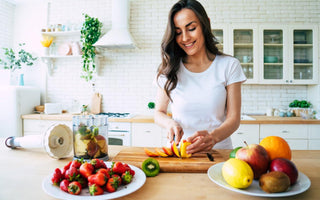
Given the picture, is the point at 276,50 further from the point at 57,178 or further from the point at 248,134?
Result: the point at 57,178

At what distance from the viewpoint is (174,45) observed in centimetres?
161

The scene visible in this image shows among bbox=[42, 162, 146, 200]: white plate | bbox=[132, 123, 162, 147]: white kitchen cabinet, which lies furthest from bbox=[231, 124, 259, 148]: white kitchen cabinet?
bbox=[42, 162, 146, 200]: white plate

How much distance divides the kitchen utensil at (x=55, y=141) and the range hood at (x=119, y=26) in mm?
2296

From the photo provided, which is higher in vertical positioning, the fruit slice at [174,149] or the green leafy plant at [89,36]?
the green leafy plant at [89,36]

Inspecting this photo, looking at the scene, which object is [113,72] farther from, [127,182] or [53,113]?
[127,182]

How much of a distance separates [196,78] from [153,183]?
2.85 feet

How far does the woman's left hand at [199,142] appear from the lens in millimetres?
1131

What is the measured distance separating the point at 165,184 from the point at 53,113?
10.6ft

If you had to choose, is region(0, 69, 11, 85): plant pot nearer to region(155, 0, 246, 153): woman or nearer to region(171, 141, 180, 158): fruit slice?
region(155, 0, 246, 153): woman

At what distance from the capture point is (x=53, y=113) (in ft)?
11.8

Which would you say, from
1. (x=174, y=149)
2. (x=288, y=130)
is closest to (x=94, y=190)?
(x=174, y=149)

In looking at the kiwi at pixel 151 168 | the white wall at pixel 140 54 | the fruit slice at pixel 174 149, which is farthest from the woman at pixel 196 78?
the white wall at pixel 140 54

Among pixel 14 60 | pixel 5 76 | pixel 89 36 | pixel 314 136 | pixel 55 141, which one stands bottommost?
pixel 314 136

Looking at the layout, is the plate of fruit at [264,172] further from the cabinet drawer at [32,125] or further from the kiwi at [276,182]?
the cabinet drawer at [32,125]
